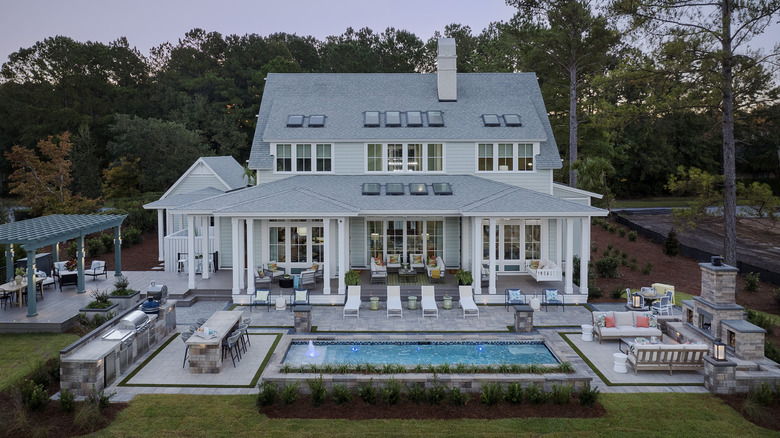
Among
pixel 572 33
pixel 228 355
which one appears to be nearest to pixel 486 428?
pixel 228 355

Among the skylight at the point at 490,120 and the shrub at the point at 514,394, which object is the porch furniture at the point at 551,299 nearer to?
the shrub at the point at 514,394

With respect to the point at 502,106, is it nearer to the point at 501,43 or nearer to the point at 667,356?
the point at 667,356

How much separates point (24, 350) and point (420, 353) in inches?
414

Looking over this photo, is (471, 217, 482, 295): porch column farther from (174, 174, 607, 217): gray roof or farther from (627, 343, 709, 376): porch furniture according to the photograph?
(627, 343, 709, 376): porch furniture

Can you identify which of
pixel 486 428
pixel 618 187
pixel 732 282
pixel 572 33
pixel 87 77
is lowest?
pixel 486 428

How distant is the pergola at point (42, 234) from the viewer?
14.3m

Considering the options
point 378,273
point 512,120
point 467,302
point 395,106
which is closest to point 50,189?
point 395,106

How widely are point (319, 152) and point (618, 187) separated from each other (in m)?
48.5

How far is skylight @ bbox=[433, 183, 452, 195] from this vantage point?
20312 mm

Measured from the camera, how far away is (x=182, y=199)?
22250 millimetres

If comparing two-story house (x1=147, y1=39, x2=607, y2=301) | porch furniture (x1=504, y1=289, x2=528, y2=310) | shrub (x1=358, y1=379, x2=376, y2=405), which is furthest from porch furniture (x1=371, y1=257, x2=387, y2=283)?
shrub (x1=358, y1=379, x2=376, y2=405)

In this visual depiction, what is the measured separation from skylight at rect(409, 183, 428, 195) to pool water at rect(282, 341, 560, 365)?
816 cm

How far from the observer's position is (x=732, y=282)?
1233 centimetres

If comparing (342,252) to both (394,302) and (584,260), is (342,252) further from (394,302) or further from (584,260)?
(584,260)
